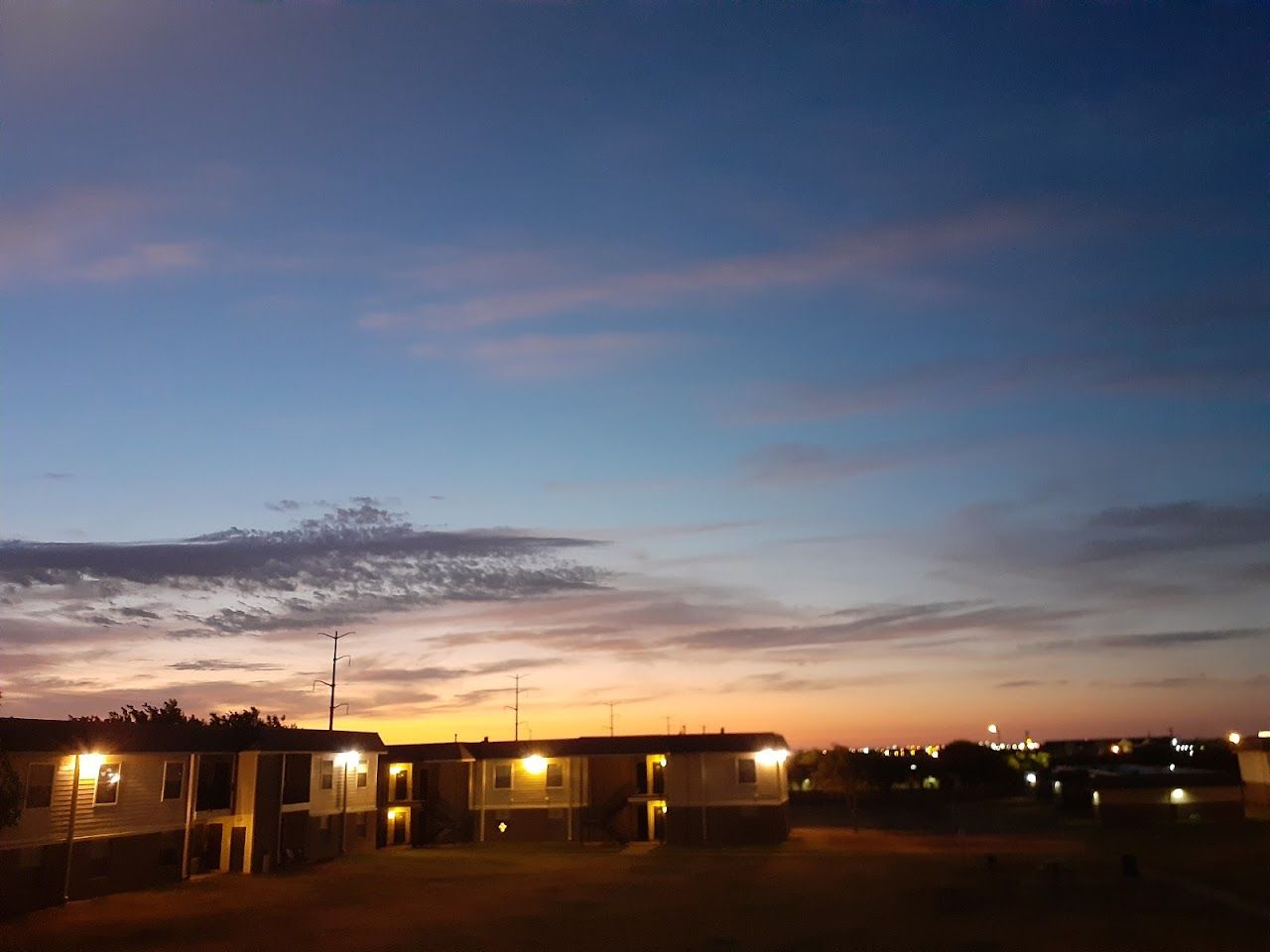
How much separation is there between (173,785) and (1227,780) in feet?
197

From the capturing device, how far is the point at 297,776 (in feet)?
153

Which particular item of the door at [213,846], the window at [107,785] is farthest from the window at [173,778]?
the door at [213,846]

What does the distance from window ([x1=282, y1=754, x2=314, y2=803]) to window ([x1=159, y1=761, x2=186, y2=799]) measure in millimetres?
5535

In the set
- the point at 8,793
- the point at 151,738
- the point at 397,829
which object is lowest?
the point at 397,829

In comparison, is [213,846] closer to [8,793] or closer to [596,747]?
[8,793]

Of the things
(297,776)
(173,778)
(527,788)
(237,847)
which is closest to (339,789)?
(297,776)

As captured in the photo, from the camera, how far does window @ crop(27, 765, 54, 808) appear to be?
3359 cm

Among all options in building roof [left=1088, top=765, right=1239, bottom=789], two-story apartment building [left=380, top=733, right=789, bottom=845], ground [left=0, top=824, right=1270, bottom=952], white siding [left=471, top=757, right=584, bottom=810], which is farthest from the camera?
building roof [left=1088, top=765, right=1239, bottom=789]

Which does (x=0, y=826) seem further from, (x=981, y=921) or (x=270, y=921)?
(x=981, y=921)

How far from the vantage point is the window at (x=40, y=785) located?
33.6 m

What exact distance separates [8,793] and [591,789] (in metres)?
31.1

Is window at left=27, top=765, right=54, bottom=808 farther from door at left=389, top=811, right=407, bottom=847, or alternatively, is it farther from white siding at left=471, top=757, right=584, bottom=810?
white siding at left=471, top=757, right=584, bottom=810

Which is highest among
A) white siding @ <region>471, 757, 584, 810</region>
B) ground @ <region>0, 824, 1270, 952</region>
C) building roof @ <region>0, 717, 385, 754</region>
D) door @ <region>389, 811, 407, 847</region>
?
building roof @ <region>0, 717, 385, 754</region>

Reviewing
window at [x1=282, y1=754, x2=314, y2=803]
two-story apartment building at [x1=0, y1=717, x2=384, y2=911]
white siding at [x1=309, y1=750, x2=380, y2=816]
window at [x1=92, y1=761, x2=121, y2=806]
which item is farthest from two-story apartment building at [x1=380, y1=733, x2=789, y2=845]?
window at [x1=92, y1=761, x2=121, y2=806]
